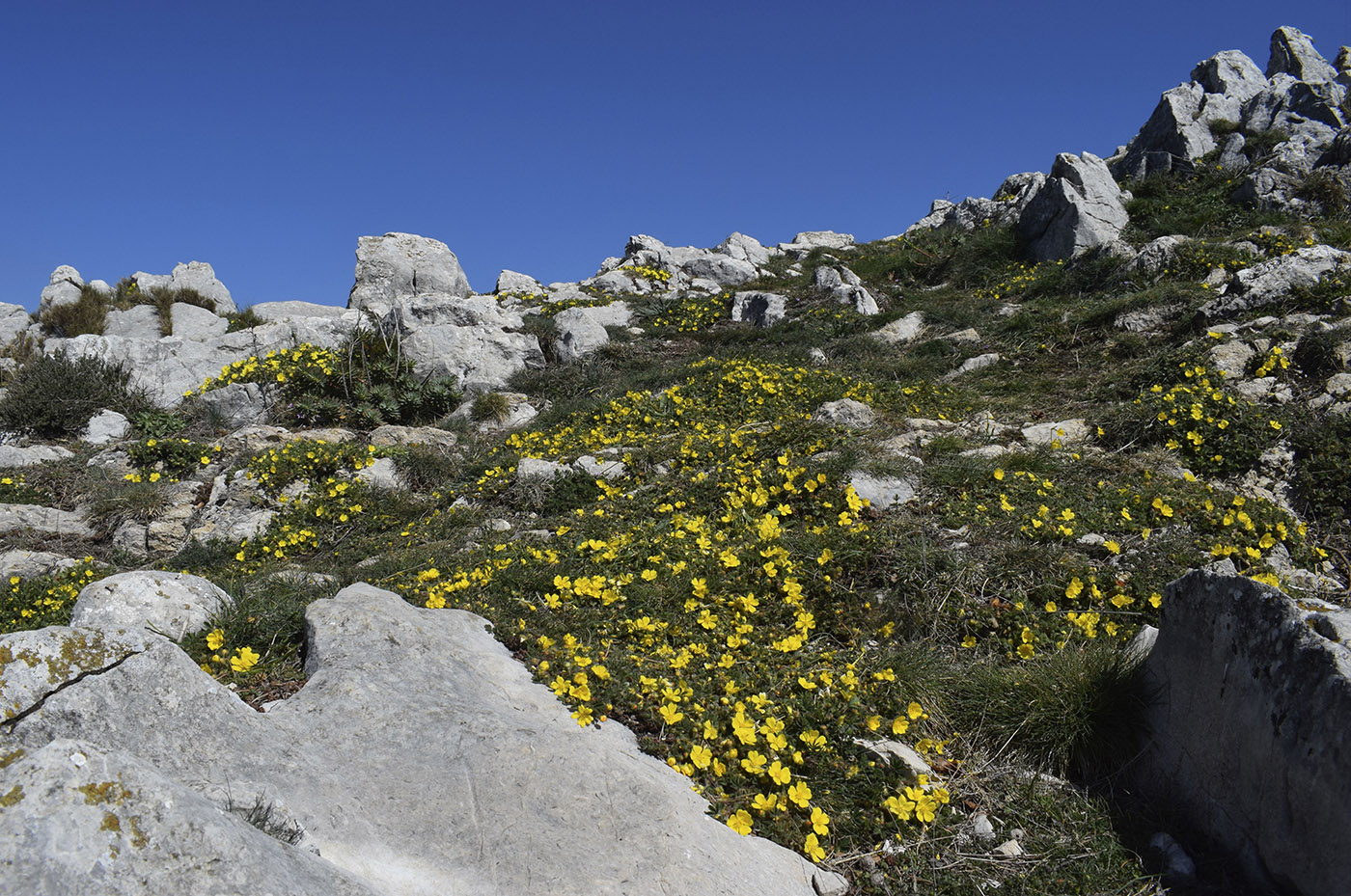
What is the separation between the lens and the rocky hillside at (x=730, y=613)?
8.93ft

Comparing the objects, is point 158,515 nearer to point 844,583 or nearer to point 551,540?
point 551,540

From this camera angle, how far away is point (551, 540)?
6.33m

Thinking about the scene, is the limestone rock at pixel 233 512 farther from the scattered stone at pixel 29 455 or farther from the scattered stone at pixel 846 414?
the scattered stone at pixel 846 414

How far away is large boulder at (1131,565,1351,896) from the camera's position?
259cm

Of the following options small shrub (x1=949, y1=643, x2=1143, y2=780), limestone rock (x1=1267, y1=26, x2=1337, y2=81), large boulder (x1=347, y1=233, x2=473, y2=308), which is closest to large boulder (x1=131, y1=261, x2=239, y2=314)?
large boulder (x1=347, y1=233, x2=473, y2=308)

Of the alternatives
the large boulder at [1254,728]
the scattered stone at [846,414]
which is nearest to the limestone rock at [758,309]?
the scattered stone at [846,414]

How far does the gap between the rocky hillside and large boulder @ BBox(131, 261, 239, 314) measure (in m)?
9.67

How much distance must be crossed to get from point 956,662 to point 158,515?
906cm

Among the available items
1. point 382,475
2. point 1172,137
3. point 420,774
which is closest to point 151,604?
point 420,774

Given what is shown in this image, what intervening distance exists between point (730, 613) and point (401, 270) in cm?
1701

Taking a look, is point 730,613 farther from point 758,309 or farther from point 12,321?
point 12,321

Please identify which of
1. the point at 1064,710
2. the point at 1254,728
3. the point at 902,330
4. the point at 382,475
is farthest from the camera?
the point at 902,330

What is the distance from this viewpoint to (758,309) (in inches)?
606

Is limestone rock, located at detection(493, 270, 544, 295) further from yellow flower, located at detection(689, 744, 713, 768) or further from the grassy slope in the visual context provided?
yellow flower, located at detection(689, 744, 713, 768)
